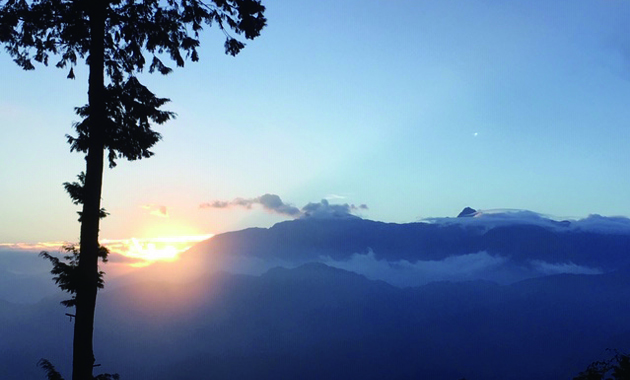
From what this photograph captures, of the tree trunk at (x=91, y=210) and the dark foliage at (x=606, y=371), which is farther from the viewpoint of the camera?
the dark foliage at (x=606, y=371)

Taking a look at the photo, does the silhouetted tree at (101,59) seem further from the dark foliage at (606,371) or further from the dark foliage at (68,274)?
the dark foliage at (606,371)

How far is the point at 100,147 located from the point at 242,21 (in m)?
5.09

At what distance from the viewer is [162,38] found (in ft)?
54.4

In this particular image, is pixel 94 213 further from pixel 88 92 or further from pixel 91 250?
pixel 88 92

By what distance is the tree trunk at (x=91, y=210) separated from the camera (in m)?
14.7

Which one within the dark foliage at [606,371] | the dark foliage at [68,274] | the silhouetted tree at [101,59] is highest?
the silhouetted tree at [101,59]

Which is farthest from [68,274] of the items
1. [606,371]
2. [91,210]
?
[606,371]

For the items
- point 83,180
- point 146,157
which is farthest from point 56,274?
point 146,157

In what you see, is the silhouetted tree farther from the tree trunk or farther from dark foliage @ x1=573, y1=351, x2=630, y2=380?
dark foliage @ x1=573, y1=351, x2=630, y2=380

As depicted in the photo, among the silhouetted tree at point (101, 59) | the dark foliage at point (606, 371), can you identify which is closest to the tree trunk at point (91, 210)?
the silhouetted tree at point (101, 59)

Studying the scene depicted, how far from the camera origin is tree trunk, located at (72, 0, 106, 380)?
14703mm

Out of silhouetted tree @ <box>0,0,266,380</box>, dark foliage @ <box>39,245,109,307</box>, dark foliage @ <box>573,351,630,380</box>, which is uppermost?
silhouetted tree @ <box>0,0,266,380</box>

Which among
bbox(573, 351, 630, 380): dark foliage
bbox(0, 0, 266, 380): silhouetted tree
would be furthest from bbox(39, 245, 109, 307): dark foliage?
bbox(573, 351, 630, 380): dark foliage

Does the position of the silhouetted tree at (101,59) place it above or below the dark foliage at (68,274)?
above
